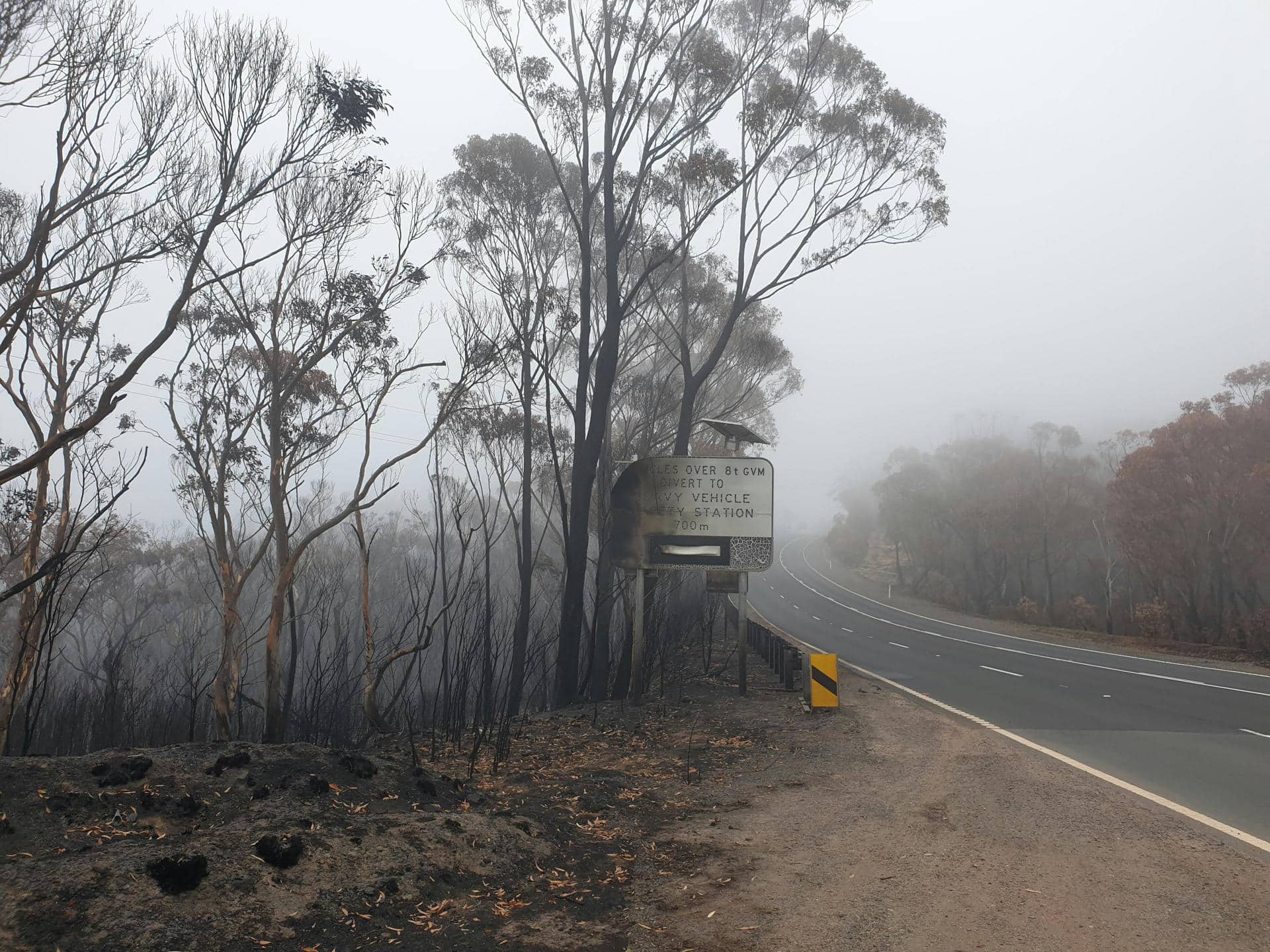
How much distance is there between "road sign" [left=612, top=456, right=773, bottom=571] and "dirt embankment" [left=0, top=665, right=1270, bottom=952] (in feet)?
18.0

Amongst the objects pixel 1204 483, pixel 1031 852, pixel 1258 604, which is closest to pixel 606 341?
pixel 1031 852

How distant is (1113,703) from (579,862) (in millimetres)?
11246

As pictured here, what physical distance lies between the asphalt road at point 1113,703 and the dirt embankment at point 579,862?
47.1 inches

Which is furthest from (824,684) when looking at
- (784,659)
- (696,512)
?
(696,512)

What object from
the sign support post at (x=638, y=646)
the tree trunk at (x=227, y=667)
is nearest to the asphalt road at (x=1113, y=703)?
the sign support post at (x=638, y=646)

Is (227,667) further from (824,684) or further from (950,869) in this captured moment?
(950,869)

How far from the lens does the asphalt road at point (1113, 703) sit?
793 centimetres

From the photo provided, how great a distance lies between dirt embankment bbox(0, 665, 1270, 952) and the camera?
4.05 metres

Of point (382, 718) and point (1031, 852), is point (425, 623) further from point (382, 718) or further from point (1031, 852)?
point (1031, 852)

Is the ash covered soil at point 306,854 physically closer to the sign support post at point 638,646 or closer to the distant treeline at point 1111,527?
the sign support post at point 638,646

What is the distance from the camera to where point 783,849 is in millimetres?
5871

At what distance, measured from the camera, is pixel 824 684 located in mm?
11375

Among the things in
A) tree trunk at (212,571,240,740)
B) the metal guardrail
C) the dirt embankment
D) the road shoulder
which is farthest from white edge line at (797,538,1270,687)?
tree trunk at (212,571,240,740)

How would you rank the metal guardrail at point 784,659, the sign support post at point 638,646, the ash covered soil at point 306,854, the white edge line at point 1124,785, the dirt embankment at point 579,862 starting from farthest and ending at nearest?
1. the sign support post at point 638,646
2. the metal guardrail at point 784,659
3. the white edge line at point 1124,785
4. the dirt embankment at point 579,862
5. the ash covered soil at point 306,854
